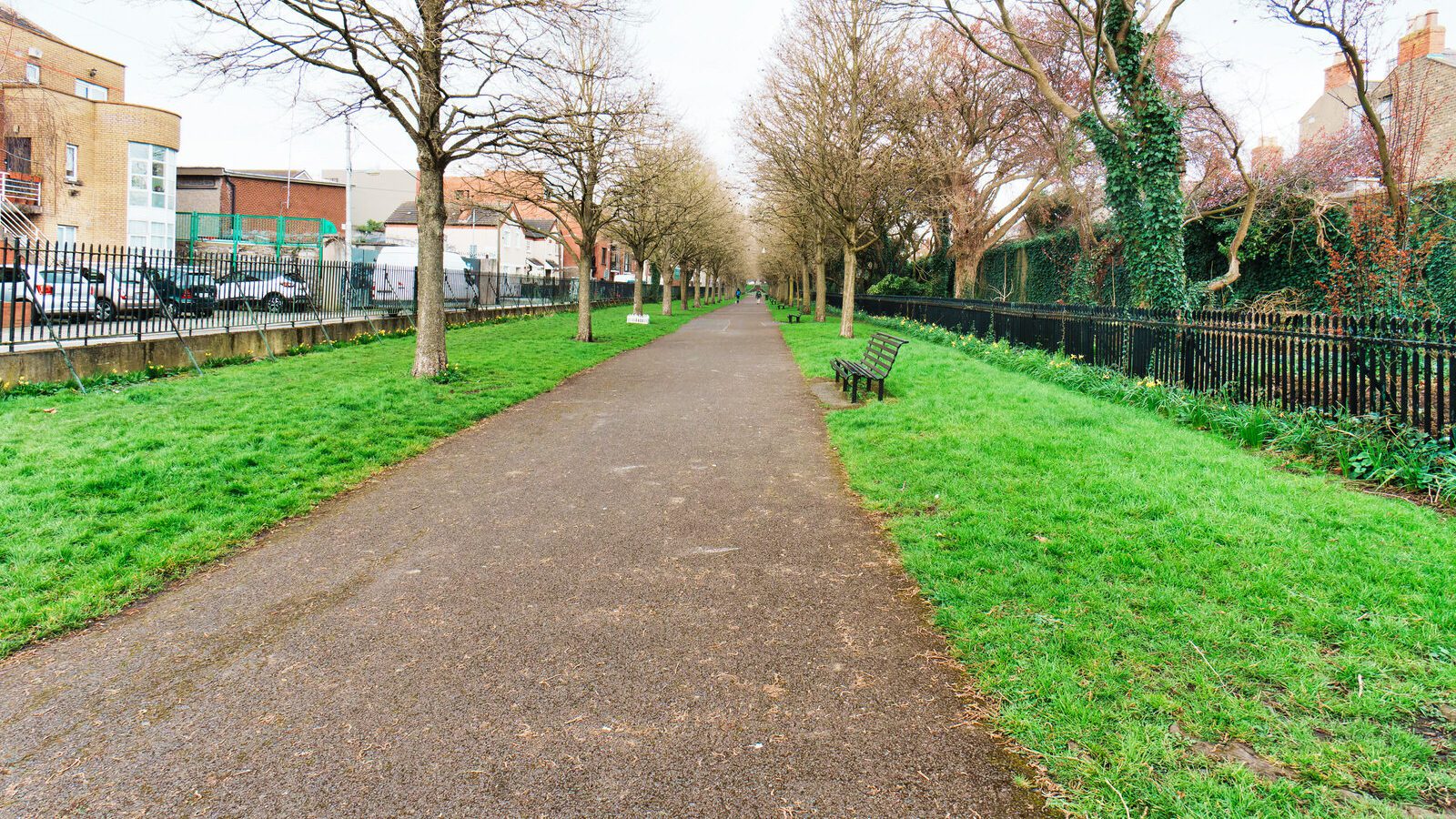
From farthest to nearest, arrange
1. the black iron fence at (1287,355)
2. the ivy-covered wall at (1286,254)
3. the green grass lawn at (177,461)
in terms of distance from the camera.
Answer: the ivy-covered wall at (1286,254), the black iron fence at (1287,355), the green grass lawn at (177,461)

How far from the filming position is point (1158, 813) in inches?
98.8

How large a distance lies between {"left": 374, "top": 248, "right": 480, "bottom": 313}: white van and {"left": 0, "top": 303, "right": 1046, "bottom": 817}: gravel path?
45.8ft

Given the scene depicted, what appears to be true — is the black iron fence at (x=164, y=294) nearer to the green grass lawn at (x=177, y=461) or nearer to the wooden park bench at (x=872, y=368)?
the green grass lawn at (x=177, y=461)

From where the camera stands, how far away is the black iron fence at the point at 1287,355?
6828mm

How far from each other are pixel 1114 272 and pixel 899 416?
55.8 feet

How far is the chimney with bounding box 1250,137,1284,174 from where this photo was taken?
1909 cm

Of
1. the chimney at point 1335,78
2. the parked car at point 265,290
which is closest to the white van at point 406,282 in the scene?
the parked car at point 265,290

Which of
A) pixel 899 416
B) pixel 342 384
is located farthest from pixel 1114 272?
pixel 342 384

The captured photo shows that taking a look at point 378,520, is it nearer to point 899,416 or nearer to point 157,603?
point 157,603

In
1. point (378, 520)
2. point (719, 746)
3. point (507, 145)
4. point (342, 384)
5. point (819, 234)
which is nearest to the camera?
point (719, 746)

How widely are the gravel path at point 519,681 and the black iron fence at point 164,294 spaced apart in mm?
8391

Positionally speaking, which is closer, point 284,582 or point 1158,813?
point 1158,813

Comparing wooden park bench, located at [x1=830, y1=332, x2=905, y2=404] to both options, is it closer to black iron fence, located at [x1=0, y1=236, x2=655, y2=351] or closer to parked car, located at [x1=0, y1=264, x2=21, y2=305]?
black iron fence, located at [x1=0, y1=236, x2=655, y2=351]

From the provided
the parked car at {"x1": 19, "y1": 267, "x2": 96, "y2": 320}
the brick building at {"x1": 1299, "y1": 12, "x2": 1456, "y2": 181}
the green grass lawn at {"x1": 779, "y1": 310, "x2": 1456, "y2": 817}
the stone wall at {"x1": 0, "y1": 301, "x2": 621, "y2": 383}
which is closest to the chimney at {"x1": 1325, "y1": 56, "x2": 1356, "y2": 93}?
the brick building at {"x1": 1299, "y1": 12, "x2": 1456, "y2": 181}
